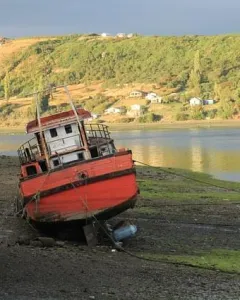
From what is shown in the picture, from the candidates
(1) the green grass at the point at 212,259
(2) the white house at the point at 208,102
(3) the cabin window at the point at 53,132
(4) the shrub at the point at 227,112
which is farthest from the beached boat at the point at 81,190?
(2) the white house at the point at 208,102

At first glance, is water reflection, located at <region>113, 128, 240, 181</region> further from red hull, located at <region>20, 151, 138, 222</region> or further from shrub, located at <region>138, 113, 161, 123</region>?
shrub, located at <region>138, 113, 161, 123</region>

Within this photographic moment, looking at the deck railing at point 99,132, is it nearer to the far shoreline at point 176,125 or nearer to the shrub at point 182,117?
the far shoreline at point 176,125

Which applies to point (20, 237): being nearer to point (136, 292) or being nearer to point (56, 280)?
point (56, 280)

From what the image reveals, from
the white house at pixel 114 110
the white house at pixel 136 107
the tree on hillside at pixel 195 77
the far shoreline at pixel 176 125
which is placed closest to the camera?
the far shoreline at pixel 176 125

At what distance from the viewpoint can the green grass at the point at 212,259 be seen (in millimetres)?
12698

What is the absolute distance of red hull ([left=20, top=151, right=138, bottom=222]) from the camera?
51.0 ft

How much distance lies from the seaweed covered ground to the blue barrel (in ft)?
0.97

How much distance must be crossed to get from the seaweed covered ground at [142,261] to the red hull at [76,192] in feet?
2.64

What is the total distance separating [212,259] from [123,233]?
2.82 meters

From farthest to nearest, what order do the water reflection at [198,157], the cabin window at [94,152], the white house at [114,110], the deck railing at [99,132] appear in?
the white house at [114,110]
the water reflection at [198,157]
the deck railing at [99,132]
the cabin window at [94,152]

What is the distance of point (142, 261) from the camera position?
12898 mm

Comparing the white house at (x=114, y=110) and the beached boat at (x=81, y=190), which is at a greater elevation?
the beached boat at (x=81, y=190)

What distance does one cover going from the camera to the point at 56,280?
10430mm

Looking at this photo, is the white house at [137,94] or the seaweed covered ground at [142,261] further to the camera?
the white house at [137,94]
